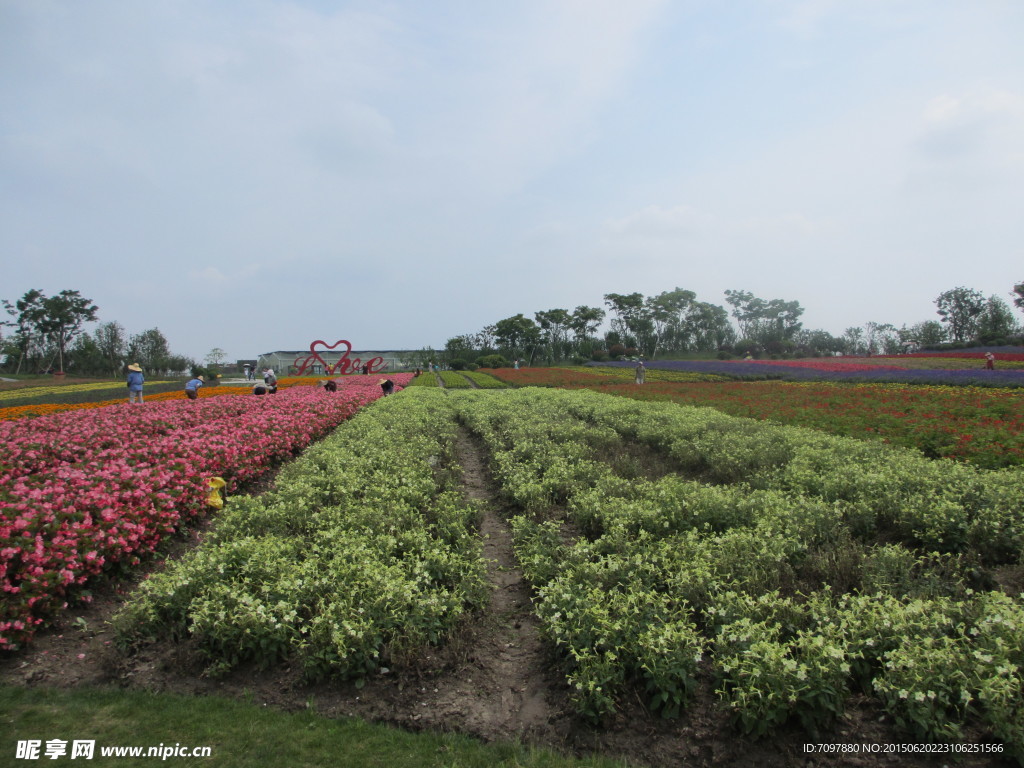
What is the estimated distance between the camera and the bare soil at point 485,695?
2.81 metres

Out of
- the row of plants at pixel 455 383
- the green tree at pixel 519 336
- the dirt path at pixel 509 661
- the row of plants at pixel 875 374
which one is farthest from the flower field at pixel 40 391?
the green tree at pixel 519 336

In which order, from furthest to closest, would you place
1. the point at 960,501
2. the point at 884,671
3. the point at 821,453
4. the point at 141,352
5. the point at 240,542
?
the point at 141,352, the point at 821,453, the point at 960,501, the point at 240,542, the point at 884,671

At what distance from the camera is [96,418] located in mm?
11031

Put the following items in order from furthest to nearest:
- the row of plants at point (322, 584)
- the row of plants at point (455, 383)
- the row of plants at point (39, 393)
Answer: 1. the row of plants at point (455, 383)
2. the row of plants at point (39, 393)
3. the row of plants at point (322, 584)

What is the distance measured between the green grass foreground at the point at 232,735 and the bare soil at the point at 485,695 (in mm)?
126

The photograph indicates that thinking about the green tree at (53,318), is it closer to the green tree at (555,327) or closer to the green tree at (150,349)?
the green tree at (150,349)

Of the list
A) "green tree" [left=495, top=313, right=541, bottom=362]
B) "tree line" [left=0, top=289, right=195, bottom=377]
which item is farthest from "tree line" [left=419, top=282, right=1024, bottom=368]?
"tree line" [left=0, top=289, right=195, bottom=377]

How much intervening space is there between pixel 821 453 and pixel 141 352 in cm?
7738

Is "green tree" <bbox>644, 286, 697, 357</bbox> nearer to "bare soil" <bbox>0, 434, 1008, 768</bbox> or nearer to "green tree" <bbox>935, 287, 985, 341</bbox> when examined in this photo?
"green tree" <bbox>935, 287, 985, 341</bbox>

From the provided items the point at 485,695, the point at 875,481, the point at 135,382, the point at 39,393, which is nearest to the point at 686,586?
the point at 485,695

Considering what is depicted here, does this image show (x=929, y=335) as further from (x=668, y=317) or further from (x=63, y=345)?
(x=63, y=345)

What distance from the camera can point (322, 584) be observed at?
3871mm

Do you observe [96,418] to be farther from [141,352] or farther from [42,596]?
[141,352]

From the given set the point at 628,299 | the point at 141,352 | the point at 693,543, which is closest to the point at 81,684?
the point at 693,543
